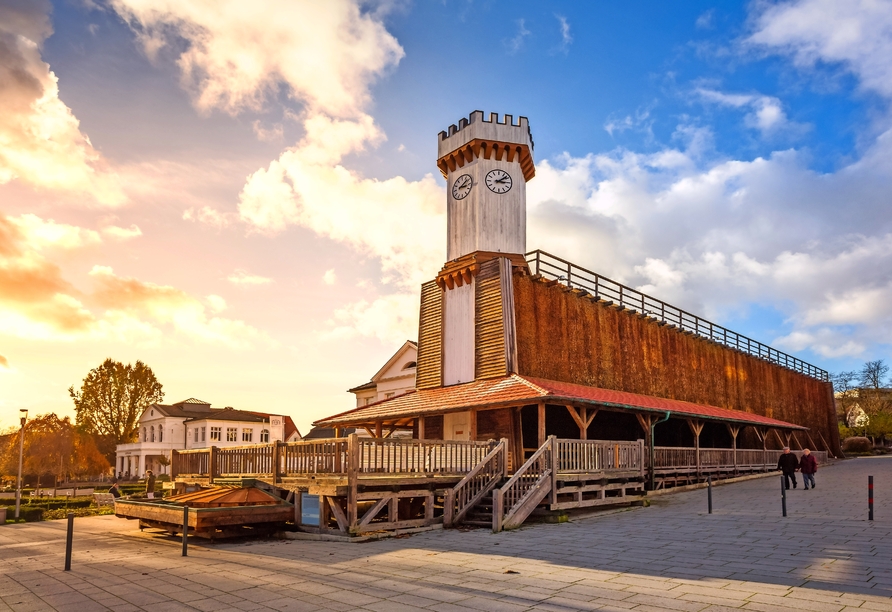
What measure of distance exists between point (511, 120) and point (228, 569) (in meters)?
22.0

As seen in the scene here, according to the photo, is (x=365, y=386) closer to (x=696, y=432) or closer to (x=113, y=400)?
(x=696, y=432)

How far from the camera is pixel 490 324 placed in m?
24.9

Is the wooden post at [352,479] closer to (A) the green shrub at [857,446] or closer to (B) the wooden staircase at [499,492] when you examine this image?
(B) the wooden staircase at [499,492]

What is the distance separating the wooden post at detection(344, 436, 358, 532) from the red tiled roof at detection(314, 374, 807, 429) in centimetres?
633

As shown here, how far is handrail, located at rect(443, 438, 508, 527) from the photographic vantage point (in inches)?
651

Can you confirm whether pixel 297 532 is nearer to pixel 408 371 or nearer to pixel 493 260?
pixel 493 260

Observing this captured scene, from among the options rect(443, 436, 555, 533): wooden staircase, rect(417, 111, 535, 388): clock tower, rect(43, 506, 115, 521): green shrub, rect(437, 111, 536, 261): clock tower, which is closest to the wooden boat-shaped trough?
rect(443, 436, 555, 533): wooden staircase

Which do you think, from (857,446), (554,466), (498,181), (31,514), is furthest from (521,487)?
(857,446)

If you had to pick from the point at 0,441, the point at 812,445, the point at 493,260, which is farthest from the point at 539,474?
the point at 0,441

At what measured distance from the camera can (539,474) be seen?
58.2 ft

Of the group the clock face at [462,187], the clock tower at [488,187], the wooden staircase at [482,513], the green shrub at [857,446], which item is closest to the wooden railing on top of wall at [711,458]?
the wooden staircase at [482,513]

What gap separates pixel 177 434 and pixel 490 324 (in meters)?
61.1

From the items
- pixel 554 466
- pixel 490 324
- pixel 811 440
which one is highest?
pixel 490 324

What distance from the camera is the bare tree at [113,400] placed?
7319 cm
